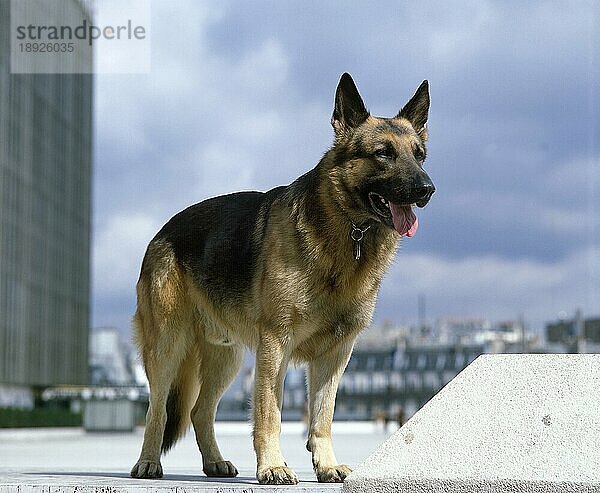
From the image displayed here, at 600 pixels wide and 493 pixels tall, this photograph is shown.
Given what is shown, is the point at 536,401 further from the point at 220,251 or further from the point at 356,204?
the point at 220,251

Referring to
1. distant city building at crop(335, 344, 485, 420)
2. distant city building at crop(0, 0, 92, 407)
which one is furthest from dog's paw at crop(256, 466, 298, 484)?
distant city building at crop(335, 344, 485, 420)

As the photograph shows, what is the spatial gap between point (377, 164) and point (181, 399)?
2899mm

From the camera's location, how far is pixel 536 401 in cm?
727

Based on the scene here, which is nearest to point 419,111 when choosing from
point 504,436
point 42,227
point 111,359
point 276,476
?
point 504,436

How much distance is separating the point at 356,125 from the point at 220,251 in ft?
5.12

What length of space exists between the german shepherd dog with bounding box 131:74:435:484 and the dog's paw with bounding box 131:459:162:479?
0.01 metres

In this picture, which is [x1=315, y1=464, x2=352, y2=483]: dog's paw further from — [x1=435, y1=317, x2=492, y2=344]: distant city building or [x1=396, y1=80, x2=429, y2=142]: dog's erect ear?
[x1=435, y1=317, x2=492, y2=344]: distant city building

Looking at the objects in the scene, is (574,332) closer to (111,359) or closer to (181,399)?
(111,359)

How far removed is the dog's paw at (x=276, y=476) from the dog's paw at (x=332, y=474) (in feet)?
1.54

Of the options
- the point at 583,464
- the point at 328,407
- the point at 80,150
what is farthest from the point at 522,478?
the point at 80,150

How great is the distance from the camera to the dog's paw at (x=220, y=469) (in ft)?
29.3

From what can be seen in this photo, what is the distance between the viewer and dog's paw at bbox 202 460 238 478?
29.3 feet

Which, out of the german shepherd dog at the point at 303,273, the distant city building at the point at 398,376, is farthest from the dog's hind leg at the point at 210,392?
the distant city building at the point at 398,376

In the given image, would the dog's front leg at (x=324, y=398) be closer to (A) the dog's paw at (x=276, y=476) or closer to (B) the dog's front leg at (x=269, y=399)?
(B) the dog's front leg at (x=269, y=399)
